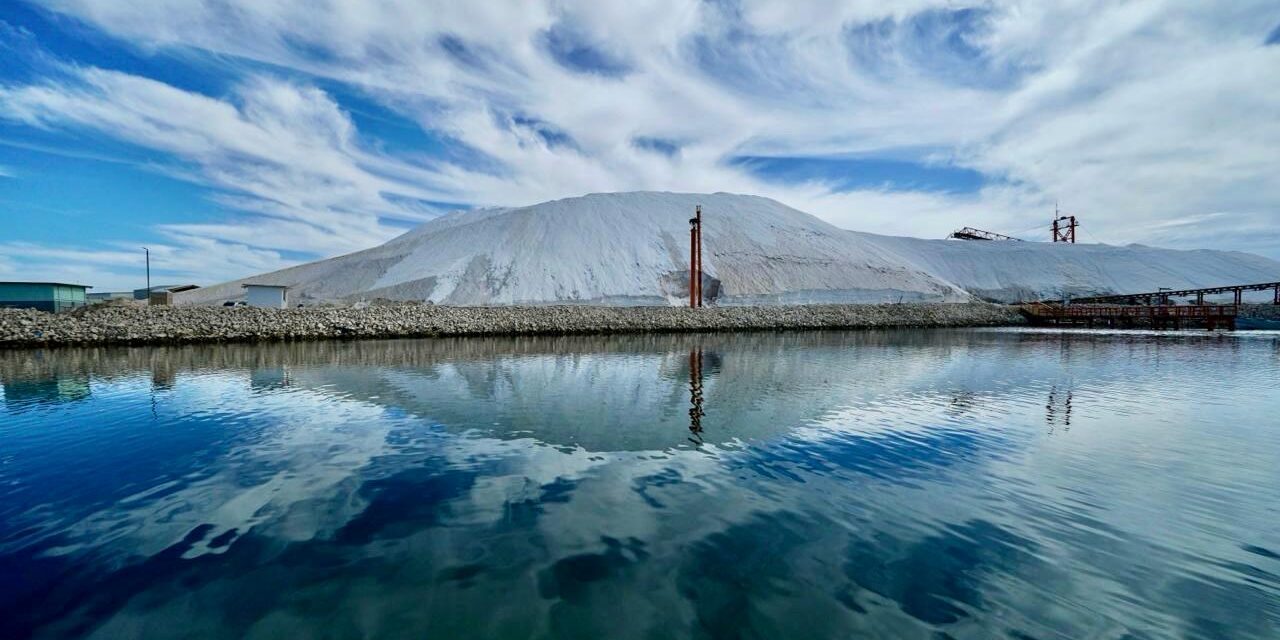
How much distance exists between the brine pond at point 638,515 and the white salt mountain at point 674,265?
4493 cm

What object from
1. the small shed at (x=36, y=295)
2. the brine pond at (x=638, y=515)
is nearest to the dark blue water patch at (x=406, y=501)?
the brine pond at (x=638, y=515)

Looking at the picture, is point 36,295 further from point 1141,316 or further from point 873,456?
point 1141,316

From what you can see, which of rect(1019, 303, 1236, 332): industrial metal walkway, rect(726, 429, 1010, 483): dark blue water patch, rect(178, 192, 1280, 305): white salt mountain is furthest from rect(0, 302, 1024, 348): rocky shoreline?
rect(726, 429, 1010, 483): dark blue water patch

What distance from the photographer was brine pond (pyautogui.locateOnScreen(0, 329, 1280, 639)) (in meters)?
4.77

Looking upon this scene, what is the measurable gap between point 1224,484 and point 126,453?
1758 centimetres

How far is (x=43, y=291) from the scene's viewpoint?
37875 mm

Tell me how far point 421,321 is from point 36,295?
26038 millimetres

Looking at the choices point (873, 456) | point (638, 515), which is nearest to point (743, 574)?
point (638, 515)

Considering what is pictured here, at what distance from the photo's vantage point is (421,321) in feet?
128

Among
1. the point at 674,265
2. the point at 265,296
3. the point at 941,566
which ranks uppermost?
the point at 674,265

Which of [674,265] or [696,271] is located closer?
[696,271]

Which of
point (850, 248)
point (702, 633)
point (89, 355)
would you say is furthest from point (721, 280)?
point (702, 633)

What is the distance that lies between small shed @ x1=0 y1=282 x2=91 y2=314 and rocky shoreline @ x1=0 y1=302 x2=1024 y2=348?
6992 millimetres

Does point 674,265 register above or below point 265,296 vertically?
above
